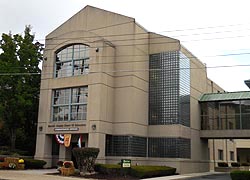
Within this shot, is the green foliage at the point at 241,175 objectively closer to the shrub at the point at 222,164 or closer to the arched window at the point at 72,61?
the arched window at the point at 72,61

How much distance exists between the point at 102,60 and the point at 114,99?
3.79m

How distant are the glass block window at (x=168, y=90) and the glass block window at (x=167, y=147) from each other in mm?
1622

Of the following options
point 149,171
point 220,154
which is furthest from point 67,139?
point 220,154

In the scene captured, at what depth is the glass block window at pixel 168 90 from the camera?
35156 mm

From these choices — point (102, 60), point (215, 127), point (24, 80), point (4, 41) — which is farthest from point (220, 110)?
point (4, 41)

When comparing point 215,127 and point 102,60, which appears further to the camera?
point 215,127

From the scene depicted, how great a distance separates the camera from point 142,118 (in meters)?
35.1

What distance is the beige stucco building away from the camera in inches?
1318

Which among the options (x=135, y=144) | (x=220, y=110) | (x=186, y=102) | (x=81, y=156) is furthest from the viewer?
(x=220, y=110)

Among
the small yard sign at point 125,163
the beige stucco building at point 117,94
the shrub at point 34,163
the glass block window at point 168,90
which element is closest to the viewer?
the small yard sign at point 125,163

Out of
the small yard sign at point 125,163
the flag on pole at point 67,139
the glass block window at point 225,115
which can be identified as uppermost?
the glass block window at point 225,115

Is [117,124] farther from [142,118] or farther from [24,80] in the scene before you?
[24,80]

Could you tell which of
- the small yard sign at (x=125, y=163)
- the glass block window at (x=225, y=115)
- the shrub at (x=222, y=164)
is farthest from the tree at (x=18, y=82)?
the shrub at (x=222, y=164)

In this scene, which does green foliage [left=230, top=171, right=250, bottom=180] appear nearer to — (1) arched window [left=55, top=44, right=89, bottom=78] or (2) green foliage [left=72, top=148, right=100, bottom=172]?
(2) green foliage [left=72, top=148, right=100, bottom=172]
